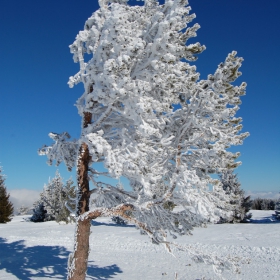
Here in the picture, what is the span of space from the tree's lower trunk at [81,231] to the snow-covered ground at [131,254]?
554 centimetres

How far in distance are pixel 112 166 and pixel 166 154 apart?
1.84m

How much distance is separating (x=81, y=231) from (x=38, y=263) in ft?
30.6

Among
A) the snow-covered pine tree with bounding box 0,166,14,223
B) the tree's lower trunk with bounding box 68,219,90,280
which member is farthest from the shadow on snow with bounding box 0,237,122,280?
the snow-covered pine tree with bounding box 0,166,14,223

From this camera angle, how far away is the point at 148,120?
5.94m

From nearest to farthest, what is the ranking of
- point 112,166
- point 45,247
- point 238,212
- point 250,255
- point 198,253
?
1. point 112,166
2. point 198,253
3. point 250,255
4. point 45,247
5. point 238,212

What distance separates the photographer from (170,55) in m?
5.48

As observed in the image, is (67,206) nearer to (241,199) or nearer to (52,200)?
(241,199)

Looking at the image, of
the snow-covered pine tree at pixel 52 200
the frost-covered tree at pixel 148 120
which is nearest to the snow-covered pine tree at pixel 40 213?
the snow-covered pine tree at pixel 52 200

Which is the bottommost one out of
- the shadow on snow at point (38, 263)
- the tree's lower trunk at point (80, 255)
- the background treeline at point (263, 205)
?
the shadow on snow at point (38, 263)

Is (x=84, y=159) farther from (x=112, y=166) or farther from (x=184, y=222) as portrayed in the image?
(x=184, y=222)

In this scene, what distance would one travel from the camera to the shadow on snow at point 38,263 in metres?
11.9

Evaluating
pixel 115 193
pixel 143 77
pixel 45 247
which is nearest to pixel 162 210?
pixel 115 193

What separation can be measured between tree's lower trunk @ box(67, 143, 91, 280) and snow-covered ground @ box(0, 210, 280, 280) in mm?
5544

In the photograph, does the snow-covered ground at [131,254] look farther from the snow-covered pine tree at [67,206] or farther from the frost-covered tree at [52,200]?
the frost-covered tree at [52,200]
